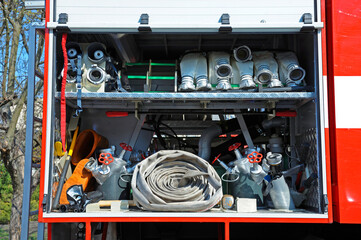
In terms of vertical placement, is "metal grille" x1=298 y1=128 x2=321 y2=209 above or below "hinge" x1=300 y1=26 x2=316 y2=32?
below

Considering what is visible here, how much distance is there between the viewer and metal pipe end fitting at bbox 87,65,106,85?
348 cm

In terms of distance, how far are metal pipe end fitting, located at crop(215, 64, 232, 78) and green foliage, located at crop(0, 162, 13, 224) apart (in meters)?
13.2

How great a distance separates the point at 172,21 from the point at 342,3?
1.43 metres

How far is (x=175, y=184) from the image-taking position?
11.1 feet

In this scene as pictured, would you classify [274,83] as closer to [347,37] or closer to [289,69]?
[289,69]

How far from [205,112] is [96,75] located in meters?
1.25

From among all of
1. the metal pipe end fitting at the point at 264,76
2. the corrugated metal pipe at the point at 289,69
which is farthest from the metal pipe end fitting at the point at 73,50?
the corrugated metal pipe at the point at 289,69

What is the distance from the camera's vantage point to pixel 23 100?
26.5 ft

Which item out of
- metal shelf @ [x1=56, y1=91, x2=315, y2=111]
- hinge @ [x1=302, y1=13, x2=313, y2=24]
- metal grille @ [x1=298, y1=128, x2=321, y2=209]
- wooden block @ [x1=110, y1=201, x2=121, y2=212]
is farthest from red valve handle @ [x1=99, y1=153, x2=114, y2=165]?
hinge @ [x1=302, y1=13, x2=313, y2=24]

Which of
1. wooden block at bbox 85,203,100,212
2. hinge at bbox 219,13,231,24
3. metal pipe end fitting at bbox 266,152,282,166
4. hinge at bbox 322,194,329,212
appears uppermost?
hinge at bbox 219,13,231,24

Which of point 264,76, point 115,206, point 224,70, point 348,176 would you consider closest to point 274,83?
point 264,76

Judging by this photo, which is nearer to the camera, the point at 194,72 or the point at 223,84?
the point at 223,84

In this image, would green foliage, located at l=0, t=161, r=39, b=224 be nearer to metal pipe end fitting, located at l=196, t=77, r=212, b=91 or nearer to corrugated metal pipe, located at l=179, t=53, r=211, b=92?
corrugated metal pipe, located at l=179, t=53, r=211, b=92

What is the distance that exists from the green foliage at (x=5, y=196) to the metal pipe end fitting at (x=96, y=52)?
41.2 ft
